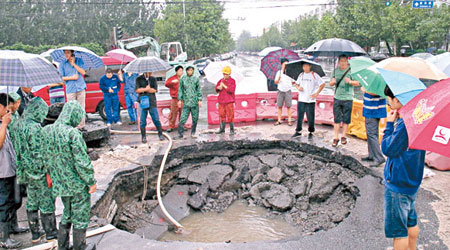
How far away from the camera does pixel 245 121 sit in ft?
32.4

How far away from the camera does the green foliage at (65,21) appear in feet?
136

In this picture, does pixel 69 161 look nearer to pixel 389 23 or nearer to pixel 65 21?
pixel 389 23

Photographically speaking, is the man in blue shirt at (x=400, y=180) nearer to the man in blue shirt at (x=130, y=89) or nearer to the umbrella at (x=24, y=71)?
the umbrella at (x=24, y=71)

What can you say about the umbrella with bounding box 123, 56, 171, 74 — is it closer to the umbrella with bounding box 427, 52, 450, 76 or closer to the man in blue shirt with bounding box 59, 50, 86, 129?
the man in blue shirt with bounding box 59, 50, 86, 129

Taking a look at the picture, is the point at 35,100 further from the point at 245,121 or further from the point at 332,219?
the point at 245,121

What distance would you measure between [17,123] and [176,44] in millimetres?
24158

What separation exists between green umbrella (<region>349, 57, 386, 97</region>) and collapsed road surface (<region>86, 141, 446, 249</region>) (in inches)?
62.8

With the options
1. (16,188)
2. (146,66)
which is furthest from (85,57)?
(16,188)

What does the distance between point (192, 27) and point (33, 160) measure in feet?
115

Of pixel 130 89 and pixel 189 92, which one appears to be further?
pixel 130 89

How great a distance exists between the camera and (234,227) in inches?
223

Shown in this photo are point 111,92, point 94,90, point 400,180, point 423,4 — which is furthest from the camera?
point 423,4

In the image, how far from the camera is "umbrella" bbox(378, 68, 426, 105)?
2863mm

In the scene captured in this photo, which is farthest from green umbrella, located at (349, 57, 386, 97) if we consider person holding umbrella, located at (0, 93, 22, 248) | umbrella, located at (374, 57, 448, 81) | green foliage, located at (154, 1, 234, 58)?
green foliage, located at (154, 1, 234, 58)
